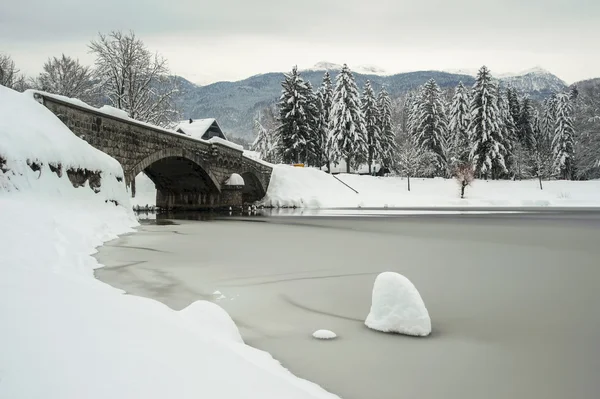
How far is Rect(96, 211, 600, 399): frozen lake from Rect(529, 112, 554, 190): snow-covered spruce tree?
4630 cm

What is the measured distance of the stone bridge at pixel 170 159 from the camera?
1617 cm

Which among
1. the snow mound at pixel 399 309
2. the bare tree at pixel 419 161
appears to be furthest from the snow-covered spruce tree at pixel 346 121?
the snow mound at pixel 399 309

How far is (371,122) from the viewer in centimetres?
5453

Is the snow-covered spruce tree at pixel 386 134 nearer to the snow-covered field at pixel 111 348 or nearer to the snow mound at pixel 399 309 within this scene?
the snow mound at pixel 399 309

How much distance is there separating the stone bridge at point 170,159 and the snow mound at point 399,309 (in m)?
14.3

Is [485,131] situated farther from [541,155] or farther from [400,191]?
[541,155]

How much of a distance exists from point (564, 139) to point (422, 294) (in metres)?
60.6

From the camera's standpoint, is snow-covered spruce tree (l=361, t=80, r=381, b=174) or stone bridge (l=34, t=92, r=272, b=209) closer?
stone bridge (l=34, t=92, r=272, b=209)

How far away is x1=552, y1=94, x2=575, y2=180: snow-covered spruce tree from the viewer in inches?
2185

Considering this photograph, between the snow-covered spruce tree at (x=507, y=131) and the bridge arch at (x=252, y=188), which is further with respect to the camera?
the snow-covered spruce tree at (x=507, y=131)

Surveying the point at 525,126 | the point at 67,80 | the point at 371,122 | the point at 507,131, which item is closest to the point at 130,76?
the point at 67,80

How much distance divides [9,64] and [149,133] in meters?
28.1

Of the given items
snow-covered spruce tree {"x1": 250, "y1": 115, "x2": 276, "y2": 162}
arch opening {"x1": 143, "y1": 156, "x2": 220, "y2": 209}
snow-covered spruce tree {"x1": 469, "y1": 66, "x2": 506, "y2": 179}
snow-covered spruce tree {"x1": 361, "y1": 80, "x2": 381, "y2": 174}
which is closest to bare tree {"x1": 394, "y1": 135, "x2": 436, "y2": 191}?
snow-covered spruce tree {"x1": 361, "y1": 80, "x2": 381, "y2": 174}

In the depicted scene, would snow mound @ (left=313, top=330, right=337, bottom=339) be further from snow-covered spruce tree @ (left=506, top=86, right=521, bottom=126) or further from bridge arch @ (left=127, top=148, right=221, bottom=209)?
snow-covered spruce tree @ (left=506, top=86, right=521, bottom=126)
